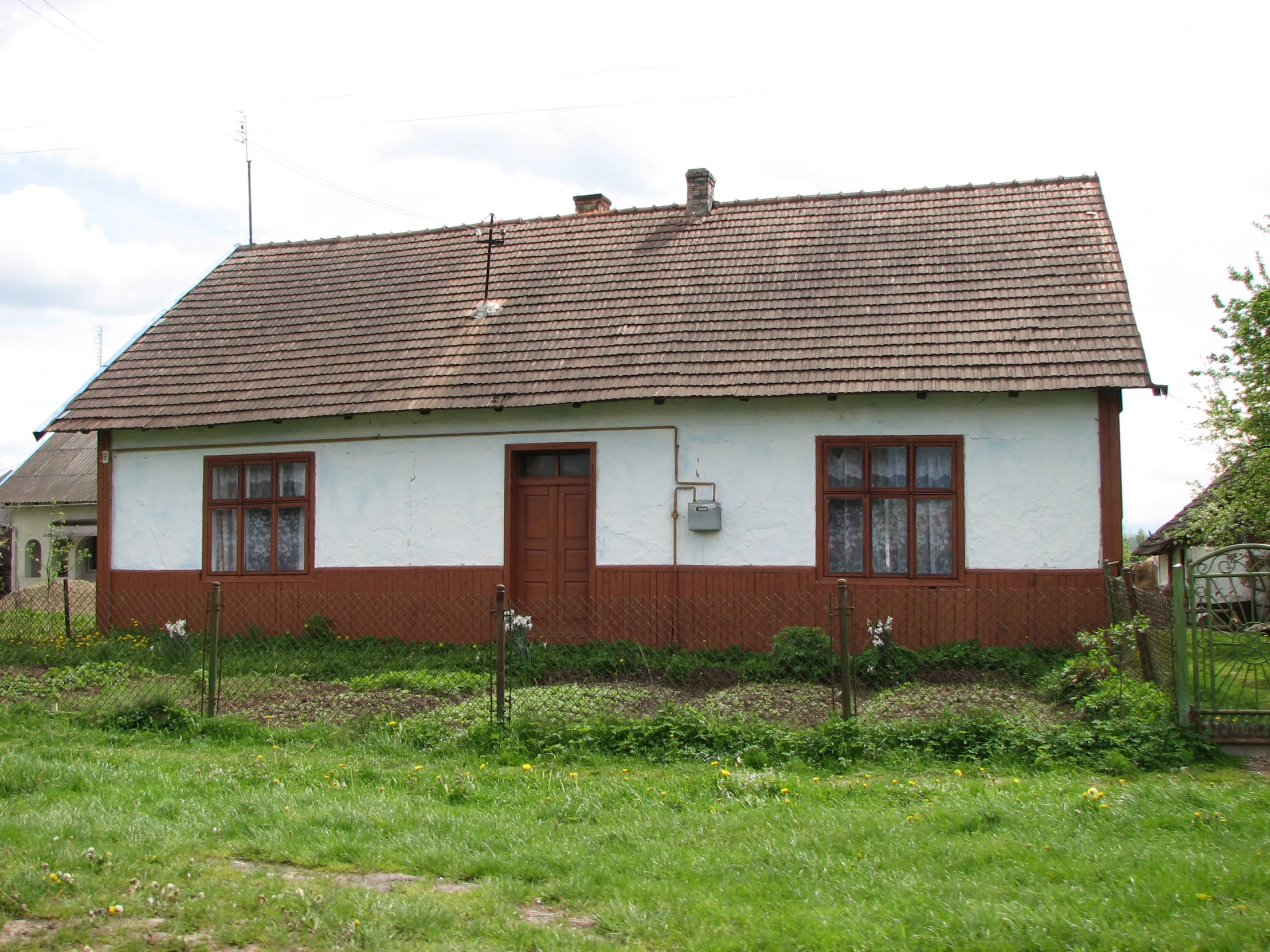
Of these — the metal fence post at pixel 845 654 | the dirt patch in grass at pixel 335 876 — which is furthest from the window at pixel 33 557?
the dirt patch in grass at pixel 335 876

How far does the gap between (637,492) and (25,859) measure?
8596mm

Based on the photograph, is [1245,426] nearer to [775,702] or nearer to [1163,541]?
[775,702]

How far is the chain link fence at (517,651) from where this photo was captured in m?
8.94

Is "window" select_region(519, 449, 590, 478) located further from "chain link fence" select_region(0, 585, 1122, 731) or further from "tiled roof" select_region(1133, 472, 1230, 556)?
"tiled roof" select_region(1133, 472, 1230, 556)

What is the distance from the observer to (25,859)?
16.4ft

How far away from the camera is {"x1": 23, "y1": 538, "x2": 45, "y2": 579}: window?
26.7m

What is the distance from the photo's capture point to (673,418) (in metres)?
12.9

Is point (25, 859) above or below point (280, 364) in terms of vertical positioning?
below

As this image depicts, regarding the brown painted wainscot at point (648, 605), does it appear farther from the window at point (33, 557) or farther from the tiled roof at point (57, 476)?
the window at point (33, 557)

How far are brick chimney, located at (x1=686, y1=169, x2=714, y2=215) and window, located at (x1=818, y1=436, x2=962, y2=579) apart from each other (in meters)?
5.60

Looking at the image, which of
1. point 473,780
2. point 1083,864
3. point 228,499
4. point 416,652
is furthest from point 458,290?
point 1083,864

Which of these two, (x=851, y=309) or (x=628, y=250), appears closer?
(x=851, y=309)

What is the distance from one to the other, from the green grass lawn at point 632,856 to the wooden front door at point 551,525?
20.4 ft

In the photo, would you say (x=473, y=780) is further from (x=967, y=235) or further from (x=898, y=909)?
(x=967, y=235)
